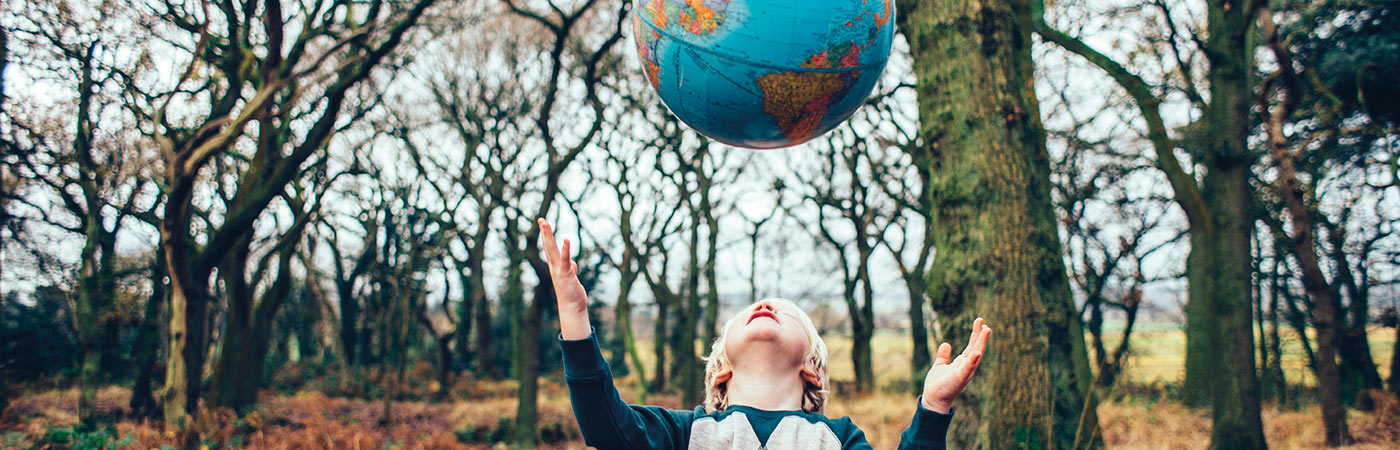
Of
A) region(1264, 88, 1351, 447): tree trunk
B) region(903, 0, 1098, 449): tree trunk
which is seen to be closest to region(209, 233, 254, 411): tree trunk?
region(903, 0, 1098, 449): tree trunk

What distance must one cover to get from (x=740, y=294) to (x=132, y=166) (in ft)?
67.7

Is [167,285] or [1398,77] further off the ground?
[1398,77]

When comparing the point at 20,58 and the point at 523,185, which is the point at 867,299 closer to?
the point at 523,185

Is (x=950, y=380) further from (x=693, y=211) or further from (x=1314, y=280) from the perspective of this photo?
(x=693, y=211)

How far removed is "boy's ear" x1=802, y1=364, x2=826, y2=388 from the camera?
2436 mm

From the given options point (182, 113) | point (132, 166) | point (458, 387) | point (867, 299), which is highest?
point (182, 113)

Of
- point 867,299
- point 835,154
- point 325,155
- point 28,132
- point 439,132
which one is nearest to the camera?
point 28,132

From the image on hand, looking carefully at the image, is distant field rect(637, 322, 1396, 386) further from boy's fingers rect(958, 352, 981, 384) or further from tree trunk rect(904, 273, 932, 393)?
boy's fingers rect(958, 352, 981, 384)

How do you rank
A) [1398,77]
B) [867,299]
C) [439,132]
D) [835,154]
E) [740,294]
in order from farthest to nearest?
[740,294]
[867,299]
[835,154]
[439,132]
[1398,77]

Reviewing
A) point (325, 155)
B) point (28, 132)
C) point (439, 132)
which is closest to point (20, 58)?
point (28, 132)

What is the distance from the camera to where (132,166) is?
10.3 metres

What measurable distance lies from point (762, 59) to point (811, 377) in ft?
3.67

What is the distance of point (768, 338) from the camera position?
2258 millimetres

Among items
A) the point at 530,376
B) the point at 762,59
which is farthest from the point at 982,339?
the point at 530,376
